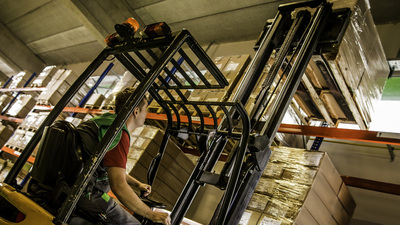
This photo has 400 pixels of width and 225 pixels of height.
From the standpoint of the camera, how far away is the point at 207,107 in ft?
6.09

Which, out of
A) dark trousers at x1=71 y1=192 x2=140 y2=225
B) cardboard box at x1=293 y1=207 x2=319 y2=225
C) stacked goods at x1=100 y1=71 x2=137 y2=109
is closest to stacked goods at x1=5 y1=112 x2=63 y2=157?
stacked goods at x1=100 y1=71 x2=137 y2=109

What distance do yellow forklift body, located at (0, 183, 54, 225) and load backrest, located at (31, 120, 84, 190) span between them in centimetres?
22

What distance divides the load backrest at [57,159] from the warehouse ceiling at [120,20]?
18.5 feet

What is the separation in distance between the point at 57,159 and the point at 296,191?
2.30 metres

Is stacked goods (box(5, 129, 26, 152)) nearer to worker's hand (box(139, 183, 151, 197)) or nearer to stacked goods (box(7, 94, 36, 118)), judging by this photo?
stacked goods (box(7, 94, 36, 118))

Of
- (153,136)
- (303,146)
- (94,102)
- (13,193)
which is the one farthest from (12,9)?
(13,193)

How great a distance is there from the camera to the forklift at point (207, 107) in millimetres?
1428

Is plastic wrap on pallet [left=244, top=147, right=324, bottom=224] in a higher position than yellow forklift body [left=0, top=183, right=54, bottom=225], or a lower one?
higher

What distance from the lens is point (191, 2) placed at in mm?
7301

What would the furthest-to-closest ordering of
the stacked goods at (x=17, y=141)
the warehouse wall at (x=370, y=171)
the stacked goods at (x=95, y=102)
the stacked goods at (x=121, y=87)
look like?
the stacked goods at (x=17, y=141) → the stacked goods at (x=95, y=102) → the stacked goods at (x=121, y=87) → the warehouse wall at (x=370, y=171)

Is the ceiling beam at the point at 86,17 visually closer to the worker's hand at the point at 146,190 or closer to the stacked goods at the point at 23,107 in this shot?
the stacked goods at the point at 23,107

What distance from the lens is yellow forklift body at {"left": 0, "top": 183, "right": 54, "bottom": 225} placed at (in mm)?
1370

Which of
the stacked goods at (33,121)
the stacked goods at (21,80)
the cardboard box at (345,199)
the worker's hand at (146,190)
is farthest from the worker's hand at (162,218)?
the stacked goods at (21,80)

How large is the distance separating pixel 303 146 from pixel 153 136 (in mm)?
2577
